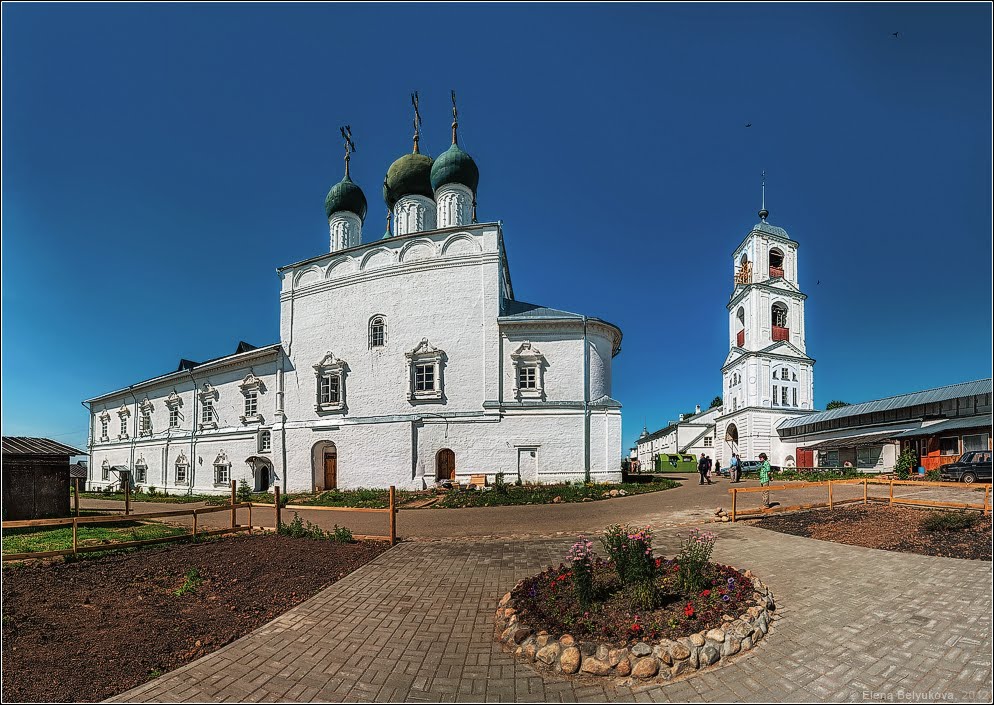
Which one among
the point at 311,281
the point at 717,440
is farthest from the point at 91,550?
the point at 717,440

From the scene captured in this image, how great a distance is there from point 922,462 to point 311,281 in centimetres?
2763

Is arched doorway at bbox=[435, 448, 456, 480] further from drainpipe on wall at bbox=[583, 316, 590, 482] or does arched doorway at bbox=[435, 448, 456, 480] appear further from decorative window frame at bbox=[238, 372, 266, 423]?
decorative window frame at bbox=[238, 372, 266, 423]

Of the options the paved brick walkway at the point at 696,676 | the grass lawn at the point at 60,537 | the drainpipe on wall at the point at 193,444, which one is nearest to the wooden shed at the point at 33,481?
the grass lawn at the point at 60,537

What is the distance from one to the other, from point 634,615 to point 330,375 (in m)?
23.1

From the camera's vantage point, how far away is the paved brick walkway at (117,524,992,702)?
11.4 feet

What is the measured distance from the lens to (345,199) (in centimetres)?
3144

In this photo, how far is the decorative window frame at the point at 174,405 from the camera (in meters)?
31.6

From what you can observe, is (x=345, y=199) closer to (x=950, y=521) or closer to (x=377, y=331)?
(x=377, y=331)

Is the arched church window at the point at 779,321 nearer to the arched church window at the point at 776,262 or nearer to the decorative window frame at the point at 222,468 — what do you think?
the arched church window at the point at 776,262

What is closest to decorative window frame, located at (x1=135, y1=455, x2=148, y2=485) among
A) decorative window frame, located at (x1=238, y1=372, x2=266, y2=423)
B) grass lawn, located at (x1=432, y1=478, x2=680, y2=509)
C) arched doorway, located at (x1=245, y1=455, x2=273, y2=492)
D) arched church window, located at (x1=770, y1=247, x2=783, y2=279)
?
decorative window frame, located at (x1=238, y1=372, x2=266, y2=423)

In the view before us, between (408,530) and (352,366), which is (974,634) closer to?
(408,530)

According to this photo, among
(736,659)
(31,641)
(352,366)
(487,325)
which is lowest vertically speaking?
(31,641)

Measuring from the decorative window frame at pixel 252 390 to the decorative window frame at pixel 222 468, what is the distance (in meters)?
2.72

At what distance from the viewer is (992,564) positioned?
125 inches
